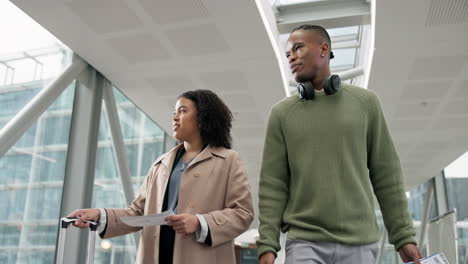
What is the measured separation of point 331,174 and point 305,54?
0.53 m

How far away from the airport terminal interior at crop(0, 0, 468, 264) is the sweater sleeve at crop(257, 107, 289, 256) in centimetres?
280

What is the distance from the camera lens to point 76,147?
567 cm

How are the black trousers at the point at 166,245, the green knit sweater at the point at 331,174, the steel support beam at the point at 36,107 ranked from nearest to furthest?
the green knit sweater at the point at 331,174, the black trousers at the point at 166,245, the steel support beam at the point at 36,107

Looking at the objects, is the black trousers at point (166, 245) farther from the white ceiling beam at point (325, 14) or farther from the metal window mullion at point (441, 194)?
the metal window mullion at point (441, 194)

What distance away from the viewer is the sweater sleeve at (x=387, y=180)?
5.71ft

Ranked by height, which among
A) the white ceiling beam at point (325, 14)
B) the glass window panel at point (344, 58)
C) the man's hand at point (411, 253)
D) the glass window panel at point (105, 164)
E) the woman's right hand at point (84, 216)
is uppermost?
the glass window panel at point (344, 58)

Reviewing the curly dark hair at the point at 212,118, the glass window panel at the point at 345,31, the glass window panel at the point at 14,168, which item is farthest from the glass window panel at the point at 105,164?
the curly dark hair at the point at 212,118

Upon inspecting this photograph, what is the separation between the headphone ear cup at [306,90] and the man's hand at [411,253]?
2.31 ft

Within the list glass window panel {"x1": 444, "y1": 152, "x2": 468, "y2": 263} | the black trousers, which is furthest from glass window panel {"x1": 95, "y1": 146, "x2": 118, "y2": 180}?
glass window panel {"x1": 444, "y1": 152, "x2": 468, "y2": 263}

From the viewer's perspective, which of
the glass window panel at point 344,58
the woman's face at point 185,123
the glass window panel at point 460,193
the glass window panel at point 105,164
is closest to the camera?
the woman's face at point 185,123

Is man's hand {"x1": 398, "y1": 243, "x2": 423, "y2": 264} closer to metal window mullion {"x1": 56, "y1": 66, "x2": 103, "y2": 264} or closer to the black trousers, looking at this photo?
the black trousers

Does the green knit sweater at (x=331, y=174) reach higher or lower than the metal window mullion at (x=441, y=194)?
lower

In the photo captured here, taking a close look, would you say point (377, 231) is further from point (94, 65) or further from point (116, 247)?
point (116, 247)

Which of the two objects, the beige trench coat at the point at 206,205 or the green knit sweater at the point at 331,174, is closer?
the green knit sweater at the point at 331,174
